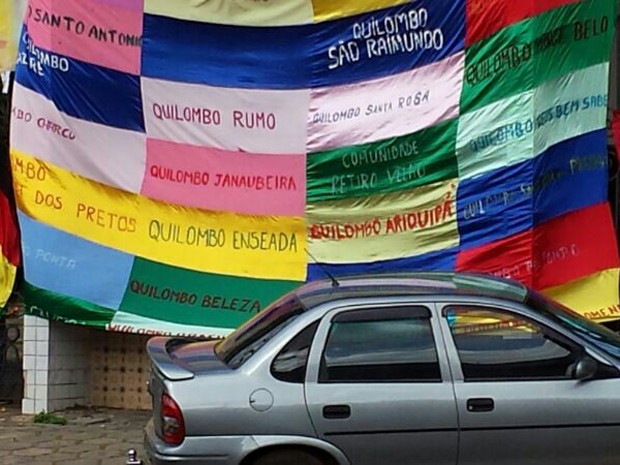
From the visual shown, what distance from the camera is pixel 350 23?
9.22 metres

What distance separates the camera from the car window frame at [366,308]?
19.5 ft

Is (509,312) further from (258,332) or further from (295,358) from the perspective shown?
(258,332)

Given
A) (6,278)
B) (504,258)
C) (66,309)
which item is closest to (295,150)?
(504,258)

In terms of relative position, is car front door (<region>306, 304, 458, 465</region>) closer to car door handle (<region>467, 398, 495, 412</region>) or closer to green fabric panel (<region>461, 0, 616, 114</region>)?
A: car door handle (<region>467, 398, 495, 412</region>)

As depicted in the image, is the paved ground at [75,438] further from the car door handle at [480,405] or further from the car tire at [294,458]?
the car door handle at [480,405]

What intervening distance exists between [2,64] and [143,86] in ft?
5.07

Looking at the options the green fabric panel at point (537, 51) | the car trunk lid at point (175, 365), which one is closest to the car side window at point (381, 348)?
the car trunk lid at point (175, 365)

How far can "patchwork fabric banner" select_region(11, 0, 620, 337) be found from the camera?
880 cm

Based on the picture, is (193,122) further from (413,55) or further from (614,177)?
(614,177)

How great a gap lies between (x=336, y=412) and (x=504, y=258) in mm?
3316

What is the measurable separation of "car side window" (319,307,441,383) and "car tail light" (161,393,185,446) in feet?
2.70

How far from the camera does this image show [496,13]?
8.77 m

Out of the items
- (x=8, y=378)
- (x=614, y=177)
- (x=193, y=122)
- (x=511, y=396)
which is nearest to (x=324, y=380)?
(x=511, y=396)

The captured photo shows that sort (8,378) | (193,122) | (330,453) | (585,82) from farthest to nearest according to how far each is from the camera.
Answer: (8,378), (193,122), (585,82), (330,453)
